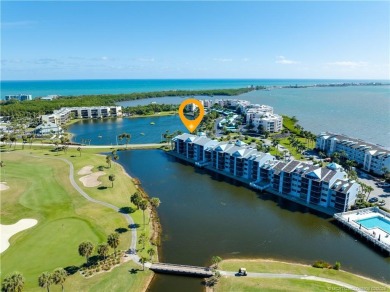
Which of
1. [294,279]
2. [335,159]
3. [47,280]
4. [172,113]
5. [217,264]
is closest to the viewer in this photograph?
[47,280]

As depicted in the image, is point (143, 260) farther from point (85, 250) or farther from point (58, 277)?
point (58, 277)

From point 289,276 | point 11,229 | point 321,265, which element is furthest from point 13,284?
point 321,265

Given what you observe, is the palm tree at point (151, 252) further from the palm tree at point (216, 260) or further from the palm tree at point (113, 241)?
the palm tree at point (216, 260)

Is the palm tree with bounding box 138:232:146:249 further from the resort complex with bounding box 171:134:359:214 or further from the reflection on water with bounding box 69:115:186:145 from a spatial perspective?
the reflection on water with bounding box 69:115:186:145

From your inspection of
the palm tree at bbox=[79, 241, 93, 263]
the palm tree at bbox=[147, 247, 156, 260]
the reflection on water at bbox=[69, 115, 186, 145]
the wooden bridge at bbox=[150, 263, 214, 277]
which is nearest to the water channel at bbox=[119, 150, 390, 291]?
the wooden bridge at bbox=[150, 263, 214, 277]

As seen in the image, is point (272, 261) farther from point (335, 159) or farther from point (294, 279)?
point (335, 159)

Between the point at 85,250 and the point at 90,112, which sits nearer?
the point at 85,250

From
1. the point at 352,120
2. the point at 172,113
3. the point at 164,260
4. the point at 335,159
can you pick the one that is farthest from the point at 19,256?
the point at 352,120
